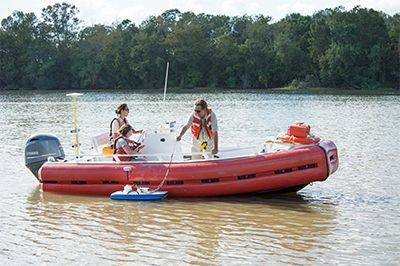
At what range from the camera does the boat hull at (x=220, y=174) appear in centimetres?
1219

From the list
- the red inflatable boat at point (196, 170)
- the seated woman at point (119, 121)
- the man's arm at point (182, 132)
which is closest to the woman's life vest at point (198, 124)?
the man's arm at point (182, 132)

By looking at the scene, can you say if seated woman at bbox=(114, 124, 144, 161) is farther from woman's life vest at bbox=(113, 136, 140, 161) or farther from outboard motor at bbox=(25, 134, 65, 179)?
outboard motor at bbox=(25, 134, 65, 179)

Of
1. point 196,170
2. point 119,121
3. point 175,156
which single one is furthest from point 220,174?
point 119,121

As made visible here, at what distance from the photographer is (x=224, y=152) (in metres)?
13.5

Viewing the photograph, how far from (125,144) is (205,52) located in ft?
250

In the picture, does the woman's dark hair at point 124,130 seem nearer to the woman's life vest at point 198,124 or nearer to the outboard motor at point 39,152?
the woman's life vest at point 198,124

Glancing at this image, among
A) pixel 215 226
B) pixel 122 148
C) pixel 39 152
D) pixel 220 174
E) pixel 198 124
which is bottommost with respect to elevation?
pixel 215 226

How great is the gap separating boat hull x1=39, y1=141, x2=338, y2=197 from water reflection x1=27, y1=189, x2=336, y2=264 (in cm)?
23

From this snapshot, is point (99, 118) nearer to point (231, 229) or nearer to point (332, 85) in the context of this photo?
point (231, 229)

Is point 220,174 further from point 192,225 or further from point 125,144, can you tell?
point 125,144

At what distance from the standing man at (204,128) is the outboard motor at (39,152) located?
2.92 metres

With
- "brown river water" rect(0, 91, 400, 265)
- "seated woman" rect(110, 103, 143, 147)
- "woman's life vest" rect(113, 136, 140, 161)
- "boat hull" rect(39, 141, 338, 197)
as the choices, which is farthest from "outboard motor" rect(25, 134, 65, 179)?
"woman's life vest" rect(113, 136, 140, 161)

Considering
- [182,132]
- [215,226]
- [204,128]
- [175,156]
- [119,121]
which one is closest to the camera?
[215,226]

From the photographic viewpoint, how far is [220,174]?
12.4 m
